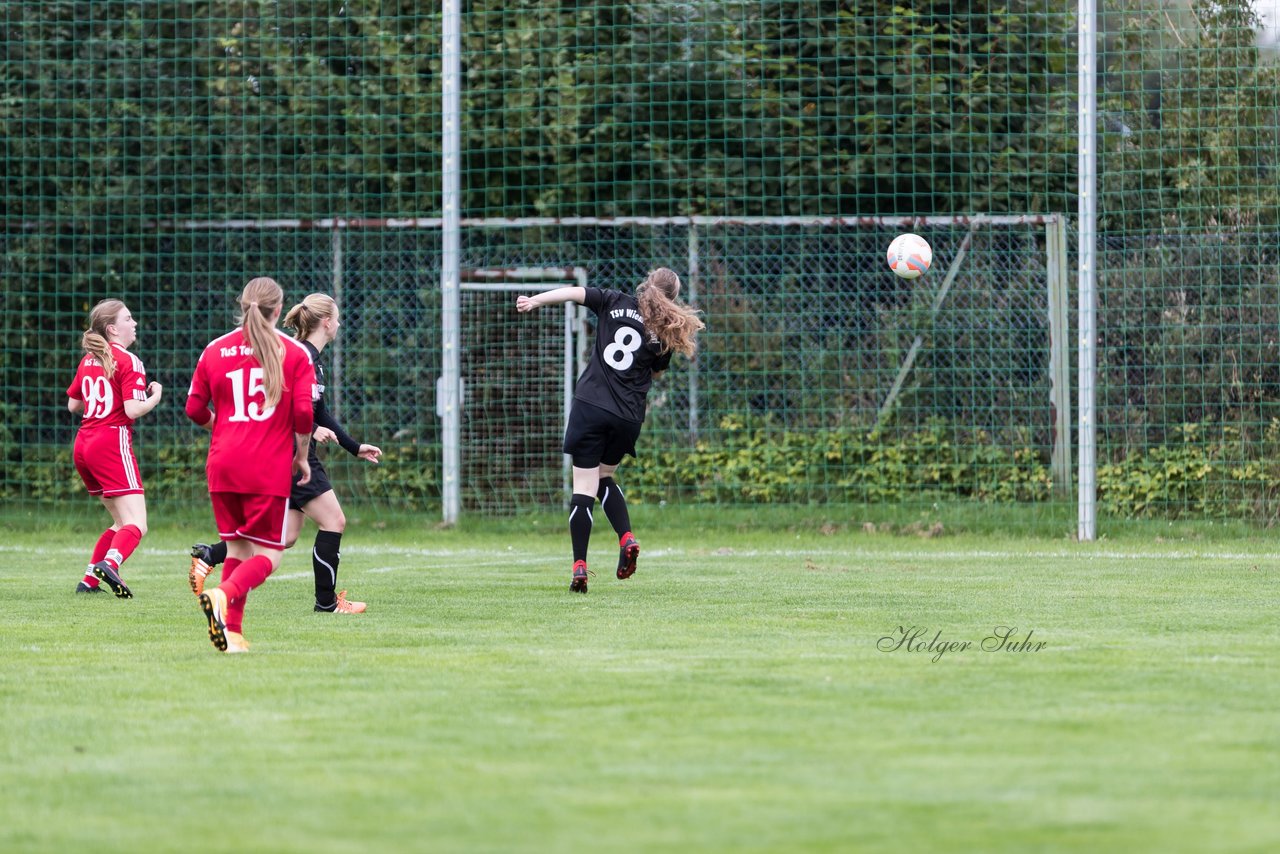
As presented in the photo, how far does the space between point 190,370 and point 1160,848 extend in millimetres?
12529

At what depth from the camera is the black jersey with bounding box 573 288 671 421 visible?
9.02 m

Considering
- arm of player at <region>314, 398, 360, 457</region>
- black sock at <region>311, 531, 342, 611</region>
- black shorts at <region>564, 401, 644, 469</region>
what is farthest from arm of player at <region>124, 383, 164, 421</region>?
black shorts at <region>564, 401, 644, 469</region>

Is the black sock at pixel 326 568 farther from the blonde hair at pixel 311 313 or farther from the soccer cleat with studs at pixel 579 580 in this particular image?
the soccer cleat with studs at pixel 579 580

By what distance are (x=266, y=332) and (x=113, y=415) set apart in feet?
10.5

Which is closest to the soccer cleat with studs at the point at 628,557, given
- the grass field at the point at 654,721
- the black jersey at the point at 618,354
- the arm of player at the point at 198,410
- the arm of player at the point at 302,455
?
the grass field at the point at 654,721

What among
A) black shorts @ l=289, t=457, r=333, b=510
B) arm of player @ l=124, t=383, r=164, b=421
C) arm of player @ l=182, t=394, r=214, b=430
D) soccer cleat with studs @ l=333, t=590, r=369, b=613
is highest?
arm of player @ l=182, t=394, r=214, b=430

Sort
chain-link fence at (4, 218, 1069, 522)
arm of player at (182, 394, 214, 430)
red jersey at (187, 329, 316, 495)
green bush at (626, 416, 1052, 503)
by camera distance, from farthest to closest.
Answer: chain-link fence at (4, 218, 1069, 522), green bush at (626, 416, 1052, 503), arm of player at (182, 394, 214, 430), red jersey at (187, 329, 316, 495)

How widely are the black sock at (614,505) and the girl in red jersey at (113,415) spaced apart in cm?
254

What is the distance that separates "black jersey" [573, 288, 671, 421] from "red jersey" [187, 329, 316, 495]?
261 cm

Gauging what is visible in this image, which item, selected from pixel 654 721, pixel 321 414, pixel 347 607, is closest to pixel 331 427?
pixel 321 414

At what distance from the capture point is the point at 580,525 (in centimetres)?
878

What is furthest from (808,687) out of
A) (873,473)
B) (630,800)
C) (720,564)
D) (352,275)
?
(352,275)

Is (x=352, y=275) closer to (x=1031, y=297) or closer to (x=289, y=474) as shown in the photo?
(x=1031, y=297)

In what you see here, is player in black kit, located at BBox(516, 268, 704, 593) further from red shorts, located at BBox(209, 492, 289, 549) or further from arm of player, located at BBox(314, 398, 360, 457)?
red shorts, located at BBox(209, 492, 289, 549)
